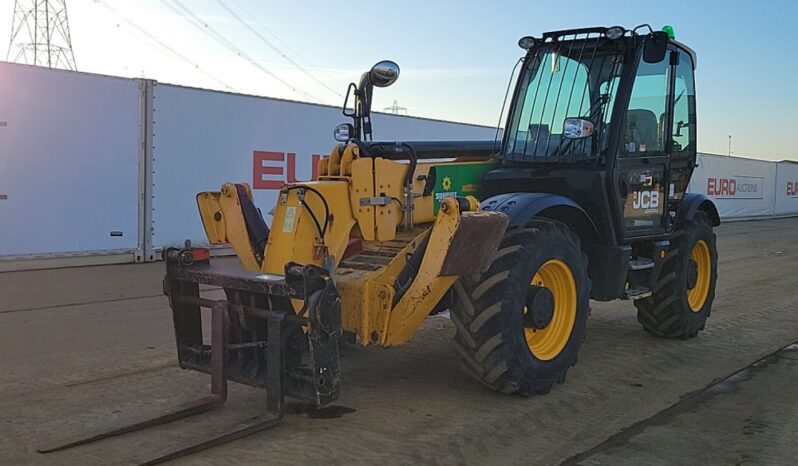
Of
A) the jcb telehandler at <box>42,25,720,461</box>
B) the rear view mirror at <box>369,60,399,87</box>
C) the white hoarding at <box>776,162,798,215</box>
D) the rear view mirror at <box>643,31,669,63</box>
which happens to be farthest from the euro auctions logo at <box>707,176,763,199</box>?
the rear view mirror at <box>369,60,399,87</box>

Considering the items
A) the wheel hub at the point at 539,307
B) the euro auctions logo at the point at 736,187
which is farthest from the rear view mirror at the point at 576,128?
the euro auctions logo at the point at 736,187

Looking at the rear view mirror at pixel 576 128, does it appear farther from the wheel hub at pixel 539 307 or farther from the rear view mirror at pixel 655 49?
the wheel hub at pixel 539 307

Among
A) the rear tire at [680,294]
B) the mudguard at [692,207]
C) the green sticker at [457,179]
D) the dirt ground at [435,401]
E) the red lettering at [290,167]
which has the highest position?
the red lettering at [290,167]

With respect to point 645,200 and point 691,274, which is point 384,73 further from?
point 691,274

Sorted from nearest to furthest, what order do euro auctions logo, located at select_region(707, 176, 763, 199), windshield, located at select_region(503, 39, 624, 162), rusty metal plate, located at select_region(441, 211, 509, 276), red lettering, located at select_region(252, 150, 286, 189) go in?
rusty metal plate, located at select_region(441, 211, 509, 276), windshield, located at select_region(503, 39, 624, 162), red lettering, located at select_region(252, 150, 286, 189), euro auctions logo, located at select_region(707, 176, 763, 199)

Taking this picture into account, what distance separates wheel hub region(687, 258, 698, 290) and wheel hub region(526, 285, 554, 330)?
247cm

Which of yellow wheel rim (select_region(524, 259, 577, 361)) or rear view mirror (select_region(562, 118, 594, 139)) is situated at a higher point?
rear view mirror (select_region(562, 118, 594, 139))

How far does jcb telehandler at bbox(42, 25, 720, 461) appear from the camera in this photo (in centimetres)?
451

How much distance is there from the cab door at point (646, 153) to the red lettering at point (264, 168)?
8.12 meters

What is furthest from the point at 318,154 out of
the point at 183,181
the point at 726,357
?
the point at 726,357

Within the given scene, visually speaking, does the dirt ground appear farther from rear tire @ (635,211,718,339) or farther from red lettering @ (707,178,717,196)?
red lettering @ (707,178,717,196)

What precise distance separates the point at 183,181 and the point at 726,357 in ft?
29.8

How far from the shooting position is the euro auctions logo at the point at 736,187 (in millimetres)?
26891

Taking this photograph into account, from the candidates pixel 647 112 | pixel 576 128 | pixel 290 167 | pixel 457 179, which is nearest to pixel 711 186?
pixel 290 167
